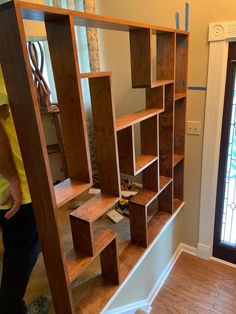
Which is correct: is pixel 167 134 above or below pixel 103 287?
above

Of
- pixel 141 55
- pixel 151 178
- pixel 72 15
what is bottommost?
pixel 151 178

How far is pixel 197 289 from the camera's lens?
2023mm

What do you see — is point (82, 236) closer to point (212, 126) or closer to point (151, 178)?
point (151, 178)

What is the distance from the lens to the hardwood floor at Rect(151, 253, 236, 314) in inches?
73.9

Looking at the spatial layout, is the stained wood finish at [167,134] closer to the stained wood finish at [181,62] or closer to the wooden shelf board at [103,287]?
the stained wood finish at [181,62]

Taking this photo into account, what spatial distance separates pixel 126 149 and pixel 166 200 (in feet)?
2.74

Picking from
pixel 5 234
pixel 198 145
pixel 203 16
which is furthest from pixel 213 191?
pixel 5 234

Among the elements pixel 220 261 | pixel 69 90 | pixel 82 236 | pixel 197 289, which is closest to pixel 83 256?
pixel 82 236

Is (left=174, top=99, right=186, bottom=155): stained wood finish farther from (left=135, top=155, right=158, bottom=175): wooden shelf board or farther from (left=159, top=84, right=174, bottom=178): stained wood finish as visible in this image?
(left=135, top=155, right=158, bottom=175): wooden shelf board

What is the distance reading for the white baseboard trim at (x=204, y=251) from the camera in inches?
88.7

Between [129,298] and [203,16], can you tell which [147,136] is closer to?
[203,16]

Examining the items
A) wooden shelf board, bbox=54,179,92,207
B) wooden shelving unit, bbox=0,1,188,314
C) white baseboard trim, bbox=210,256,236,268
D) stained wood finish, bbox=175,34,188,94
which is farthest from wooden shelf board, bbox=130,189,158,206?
white baseboard trim, bbox=210,256,236,268

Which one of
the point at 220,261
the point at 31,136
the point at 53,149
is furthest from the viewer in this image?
the point at 53,149

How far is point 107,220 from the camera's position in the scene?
2021 millimetres
